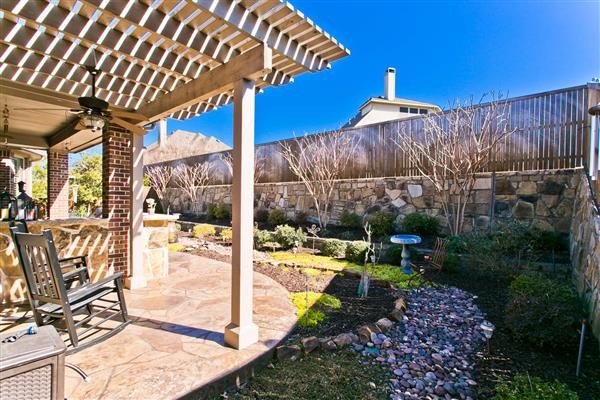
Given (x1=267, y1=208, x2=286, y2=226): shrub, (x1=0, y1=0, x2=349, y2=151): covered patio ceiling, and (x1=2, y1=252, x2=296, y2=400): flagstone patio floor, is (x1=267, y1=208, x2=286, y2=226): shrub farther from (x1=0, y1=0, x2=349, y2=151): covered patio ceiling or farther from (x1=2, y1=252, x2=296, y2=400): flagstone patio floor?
(x1=0, y1=0, x2=349, y2=151): covered patio ceiling

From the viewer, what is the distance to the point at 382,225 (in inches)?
268

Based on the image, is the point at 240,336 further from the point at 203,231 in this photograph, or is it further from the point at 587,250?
the point at 203,231

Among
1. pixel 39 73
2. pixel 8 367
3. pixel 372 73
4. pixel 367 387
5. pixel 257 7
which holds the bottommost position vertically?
pixel 367 387

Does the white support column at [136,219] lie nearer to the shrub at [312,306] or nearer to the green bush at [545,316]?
the shrub at [312,306]

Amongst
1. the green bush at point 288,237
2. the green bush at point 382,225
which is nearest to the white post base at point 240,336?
the green bush at point 288,237

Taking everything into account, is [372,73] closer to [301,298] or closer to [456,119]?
[456,119]

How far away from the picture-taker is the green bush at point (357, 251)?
5.52 meters

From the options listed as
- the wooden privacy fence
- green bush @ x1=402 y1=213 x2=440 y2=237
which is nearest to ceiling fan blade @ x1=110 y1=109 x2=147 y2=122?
green bush @ x1=402 y1=213 x2=440 y2=237

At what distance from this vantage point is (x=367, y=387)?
2.11 m

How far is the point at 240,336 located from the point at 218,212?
29.3 feet

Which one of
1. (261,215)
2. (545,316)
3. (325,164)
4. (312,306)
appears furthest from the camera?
(261,215)

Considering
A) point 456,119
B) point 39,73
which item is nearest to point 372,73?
point 456,119

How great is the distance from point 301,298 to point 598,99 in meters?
5.75

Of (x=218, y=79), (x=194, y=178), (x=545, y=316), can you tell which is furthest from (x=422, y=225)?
(x=194, y=178)
